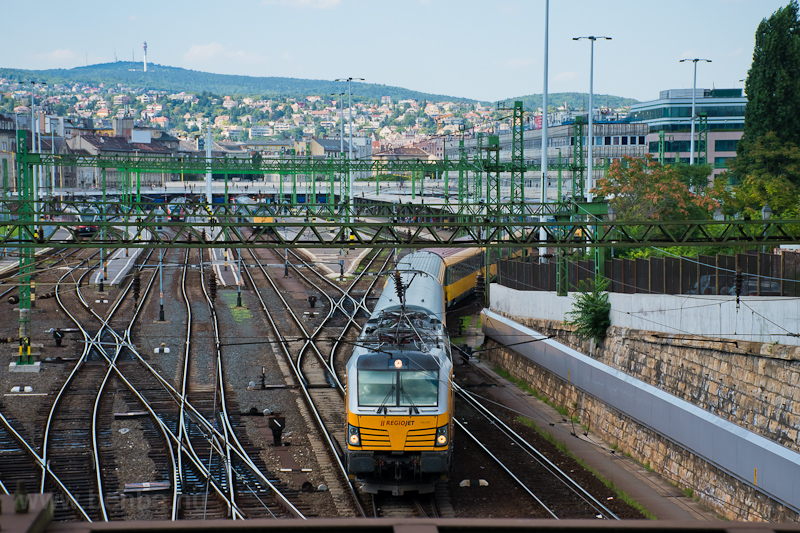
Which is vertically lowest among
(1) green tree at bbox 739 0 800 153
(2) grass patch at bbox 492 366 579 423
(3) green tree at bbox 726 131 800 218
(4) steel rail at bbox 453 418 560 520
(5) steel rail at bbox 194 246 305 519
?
(2) grass patch at bbox 492 366 579 423

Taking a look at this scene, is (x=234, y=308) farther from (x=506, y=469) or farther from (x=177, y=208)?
(x=177, y=208)

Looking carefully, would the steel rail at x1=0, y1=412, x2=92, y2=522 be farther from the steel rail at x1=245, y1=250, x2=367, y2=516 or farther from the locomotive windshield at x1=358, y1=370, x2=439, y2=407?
the locomotive windshield at x1=358, y1=370, x2=439, y2=407

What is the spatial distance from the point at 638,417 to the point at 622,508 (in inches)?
166

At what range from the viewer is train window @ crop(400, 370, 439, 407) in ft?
54.6

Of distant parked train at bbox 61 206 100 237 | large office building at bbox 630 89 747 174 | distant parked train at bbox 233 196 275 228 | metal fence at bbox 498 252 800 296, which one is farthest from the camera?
large office building at bbox 630 89 747 174

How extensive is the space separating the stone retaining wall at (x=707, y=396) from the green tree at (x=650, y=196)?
39.1 feet

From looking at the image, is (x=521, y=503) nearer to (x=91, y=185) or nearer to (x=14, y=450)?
(x=14, y=450)

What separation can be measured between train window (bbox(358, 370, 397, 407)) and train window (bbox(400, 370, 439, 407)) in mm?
219

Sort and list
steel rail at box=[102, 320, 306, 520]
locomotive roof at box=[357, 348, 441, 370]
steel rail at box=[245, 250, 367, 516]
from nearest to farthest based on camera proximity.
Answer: locomotive roof at box=[357, 348, 441, 370]
steel rail at box=[245, 250, 367, 516]
steel rail at box=[102, 320, 306, 520]

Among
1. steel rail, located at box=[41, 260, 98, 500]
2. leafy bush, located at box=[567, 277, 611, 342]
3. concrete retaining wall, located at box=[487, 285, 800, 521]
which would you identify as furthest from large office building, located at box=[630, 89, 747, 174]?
concrete retaining wall, located at box=[487, 285, 800, 521]

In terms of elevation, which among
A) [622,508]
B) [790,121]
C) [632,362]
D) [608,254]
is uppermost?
[790,121]

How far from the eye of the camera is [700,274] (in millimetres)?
20984

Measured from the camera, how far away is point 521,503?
1700 cm

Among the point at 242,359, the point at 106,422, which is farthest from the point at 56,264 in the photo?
the point at 106,422
